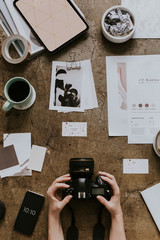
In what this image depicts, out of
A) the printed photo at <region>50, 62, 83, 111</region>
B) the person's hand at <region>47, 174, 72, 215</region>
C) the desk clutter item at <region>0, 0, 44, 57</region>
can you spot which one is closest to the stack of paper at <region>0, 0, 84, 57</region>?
the desk clutter item at <region>0, 0, 44, 57</region>

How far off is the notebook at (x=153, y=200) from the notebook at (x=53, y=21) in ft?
2.23

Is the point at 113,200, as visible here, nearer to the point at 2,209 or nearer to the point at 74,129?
the point at 74,129

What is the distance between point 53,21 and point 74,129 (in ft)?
1.49

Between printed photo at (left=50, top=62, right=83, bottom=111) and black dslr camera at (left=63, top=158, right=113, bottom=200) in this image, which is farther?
printed photo at (left=50, top=62, right=83, bottom=111)

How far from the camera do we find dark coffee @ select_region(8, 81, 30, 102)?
896mm

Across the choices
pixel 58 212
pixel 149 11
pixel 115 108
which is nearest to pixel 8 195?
pixel 58 212

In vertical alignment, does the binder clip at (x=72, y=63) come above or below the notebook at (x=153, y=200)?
above

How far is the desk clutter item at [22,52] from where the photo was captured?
3.05 ft

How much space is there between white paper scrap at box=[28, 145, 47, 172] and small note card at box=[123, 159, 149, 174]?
1.09ft

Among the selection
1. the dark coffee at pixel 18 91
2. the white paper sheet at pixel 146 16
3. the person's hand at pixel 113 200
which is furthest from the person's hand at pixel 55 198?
the white paper sheet at pixel 146 16

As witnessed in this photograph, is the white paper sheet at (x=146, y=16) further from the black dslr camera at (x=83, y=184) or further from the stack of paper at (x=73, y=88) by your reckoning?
the black dslr camera at (x=83, y=184)

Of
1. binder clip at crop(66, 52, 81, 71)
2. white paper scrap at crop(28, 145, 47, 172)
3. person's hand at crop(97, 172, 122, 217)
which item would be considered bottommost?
person's hand at crop(97, 172, 122, 217)

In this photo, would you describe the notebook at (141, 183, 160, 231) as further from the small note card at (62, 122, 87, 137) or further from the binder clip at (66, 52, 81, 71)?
the binder clip at (66, 52, 81, 71)

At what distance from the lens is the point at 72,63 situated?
97cm
